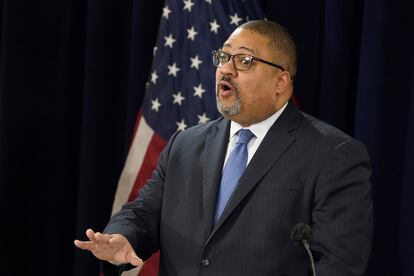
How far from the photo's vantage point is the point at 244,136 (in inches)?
97.3

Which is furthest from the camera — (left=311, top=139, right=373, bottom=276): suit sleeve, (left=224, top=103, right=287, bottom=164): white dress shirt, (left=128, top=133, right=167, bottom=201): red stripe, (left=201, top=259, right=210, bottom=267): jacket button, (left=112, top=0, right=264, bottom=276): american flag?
(left=128, top=133, right=167, bottom=201): red stripe

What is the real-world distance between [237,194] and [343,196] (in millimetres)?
356

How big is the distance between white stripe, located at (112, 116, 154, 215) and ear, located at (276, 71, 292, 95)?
1112 millimetres

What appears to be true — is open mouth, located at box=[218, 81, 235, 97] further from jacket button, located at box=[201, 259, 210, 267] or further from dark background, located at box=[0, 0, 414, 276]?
dark background, located at box=[0, 0, 414, 276]

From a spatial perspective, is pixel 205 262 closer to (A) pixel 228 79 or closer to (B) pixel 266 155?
(B) pixel 266 155

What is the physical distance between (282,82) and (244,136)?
261mm

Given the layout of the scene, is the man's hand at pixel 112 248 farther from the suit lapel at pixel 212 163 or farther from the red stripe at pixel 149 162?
the red stripe at pixel 149 162

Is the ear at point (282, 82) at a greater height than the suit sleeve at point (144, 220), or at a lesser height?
greater

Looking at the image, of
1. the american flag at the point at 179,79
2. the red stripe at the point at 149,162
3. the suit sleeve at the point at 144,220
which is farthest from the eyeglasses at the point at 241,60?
the red stripe at the point at 149,162

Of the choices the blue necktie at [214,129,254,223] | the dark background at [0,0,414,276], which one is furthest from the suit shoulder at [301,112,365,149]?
the dark background at [0,0,414,276]

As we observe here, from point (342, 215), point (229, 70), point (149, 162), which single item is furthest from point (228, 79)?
point (149, 162)

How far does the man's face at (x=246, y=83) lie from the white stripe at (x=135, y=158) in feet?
3.53

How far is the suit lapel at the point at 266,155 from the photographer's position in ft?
7.47

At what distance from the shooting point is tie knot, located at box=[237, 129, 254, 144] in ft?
8.05
